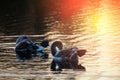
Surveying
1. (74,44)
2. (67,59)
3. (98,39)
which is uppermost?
(98,39)

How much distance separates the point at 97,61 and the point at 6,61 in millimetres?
2969

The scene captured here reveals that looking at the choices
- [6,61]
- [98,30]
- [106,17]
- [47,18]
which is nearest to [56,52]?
[6,61]

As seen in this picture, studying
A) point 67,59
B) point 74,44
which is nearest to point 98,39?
point 74,44

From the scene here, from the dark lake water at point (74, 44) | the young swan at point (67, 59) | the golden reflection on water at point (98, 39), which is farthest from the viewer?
the young swan at point (67, 59)

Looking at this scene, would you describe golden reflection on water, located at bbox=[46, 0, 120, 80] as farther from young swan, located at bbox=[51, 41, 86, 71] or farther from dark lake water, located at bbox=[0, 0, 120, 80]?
young swan, located at bbox=[51, 41, 86, 71]

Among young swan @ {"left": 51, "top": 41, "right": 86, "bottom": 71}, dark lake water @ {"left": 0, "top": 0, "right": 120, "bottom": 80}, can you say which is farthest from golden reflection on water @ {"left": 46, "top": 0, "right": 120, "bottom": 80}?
young swan @ {"left": 51, "top": 41, "right": 86, "bottom": 71}

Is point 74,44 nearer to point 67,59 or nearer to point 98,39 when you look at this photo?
point 98,39

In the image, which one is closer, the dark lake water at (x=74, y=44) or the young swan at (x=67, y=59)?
the dark lake water at (x=74, y=44)

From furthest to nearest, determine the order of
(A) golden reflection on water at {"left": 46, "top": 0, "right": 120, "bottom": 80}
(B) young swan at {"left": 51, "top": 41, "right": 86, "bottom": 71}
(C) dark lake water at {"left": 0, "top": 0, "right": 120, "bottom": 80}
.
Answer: (B) young swan at {"left": 51, "top": 41, "right": 86, "bottom": 71} < (A) golden reflection on water at {"left": 46, "top": 0, "right": 120, "bottom": 80} < (C) dark lake water at {"left": 0, "top": 0, "right": 120, "bottom": 80}

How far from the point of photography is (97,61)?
44.7 ft

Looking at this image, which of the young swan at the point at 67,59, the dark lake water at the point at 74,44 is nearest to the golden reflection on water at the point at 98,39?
the dark lake water at the point at 74,44

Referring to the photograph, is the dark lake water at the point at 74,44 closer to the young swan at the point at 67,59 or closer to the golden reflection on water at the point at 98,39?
the golden reflection on water at the point at 98,39

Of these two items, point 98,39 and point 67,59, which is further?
point 98,39

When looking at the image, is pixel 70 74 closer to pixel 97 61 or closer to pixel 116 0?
pixel 97 61
